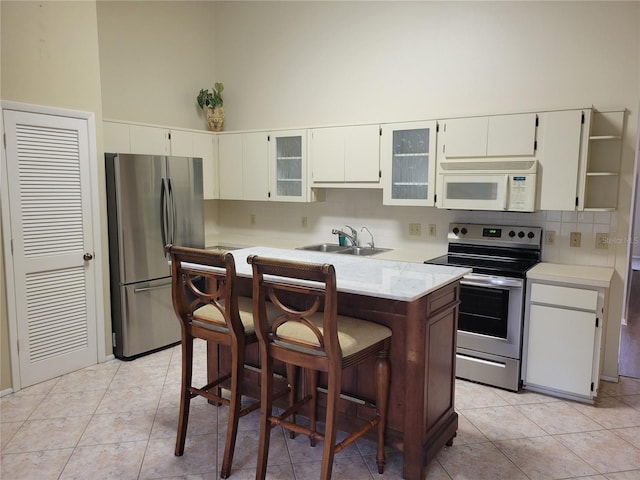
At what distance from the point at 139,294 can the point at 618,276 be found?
3731 mm

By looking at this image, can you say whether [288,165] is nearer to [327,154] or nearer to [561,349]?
[327,154]

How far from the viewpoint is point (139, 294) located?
3953mm

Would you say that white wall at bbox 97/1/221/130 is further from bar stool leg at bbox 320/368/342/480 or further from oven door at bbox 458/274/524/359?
bar stool leg at bbox 320/368/342/480

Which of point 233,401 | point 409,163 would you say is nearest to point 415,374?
point 233,401

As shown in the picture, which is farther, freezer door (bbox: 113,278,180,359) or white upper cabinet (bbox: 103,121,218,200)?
white upper cabinet (bbox: 103,121,218,200)

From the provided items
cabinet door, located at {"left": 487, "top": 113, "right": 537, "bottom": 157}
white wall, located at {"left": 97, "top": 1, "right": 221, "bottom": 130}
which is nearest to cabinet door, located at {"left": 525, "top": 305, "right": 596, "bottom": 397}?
cabinet door, located at {"left": 487, "top": 113, "right": 537, "bottom": 157}

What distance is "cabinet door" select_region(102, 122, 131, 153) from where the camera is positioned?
413 centimetres

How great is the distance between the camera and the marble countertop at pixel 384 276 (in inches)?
81.6

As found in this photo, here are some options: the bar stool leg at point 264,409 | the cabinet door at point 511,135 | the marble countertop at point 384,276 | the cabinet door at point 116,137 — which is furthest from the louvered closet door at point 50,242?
the cabinet door at point 511,135

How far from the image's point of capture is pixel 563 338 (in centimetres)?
319

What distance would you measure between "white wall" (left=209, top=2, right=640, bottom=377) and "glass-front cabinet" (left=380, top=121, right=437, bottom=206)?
373mm

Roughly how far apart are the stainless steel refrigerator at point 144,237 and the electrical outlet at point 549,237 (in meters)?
3.00

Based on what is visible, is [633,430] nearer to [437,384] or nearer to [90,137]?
[437,384]

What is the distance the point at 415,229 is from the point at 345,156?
92 centimetres
